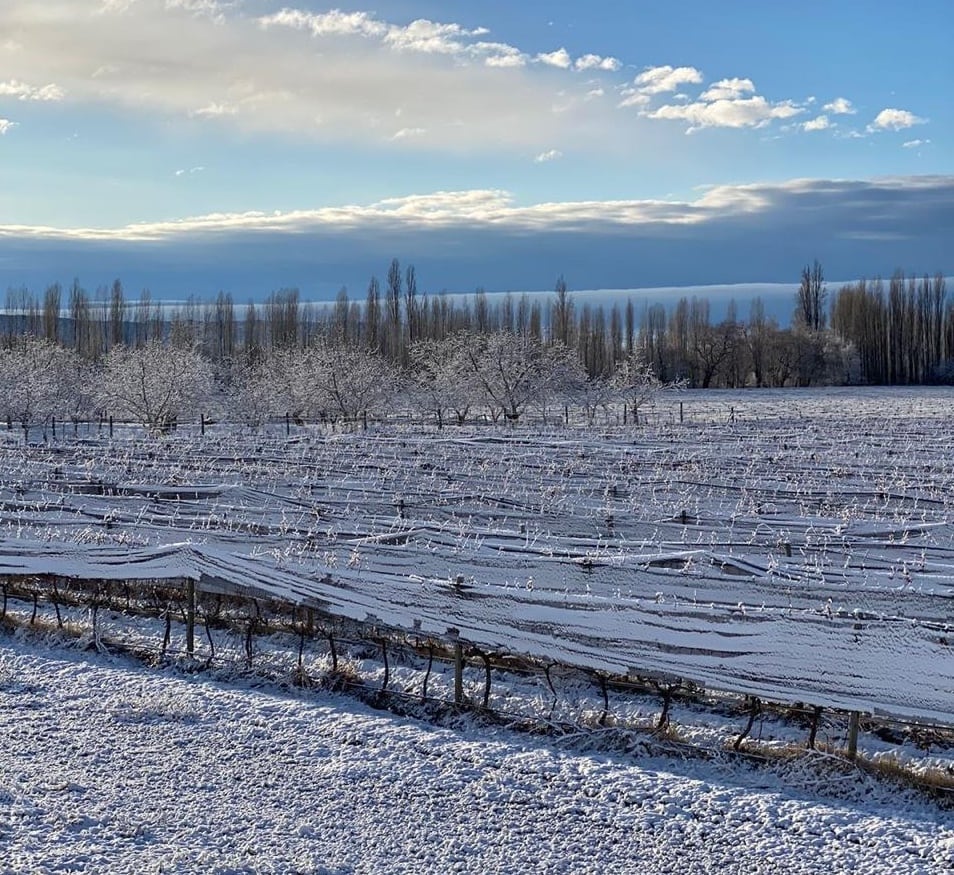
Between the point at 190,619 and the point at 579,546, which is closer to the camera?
the point at 190,619

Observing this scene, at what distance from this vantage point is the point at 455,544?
1024 cm

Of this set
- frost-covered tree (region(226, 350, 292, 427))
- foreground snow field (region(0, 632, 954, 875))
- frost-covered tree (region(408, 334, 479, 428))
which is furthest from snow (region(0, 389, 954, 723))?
frost-covered tree (region(226, 350, 292, 427))

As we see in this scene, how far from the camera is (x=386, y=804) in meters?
5.61

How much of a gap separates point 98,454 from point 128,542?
15859mm

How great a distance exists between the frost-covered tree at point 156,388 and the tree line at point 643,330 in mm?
26749

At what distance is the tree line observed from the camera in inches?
3100

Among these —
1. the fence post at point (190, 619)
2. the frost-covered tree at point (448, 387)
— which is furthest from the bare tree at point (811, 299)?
the fence post at point (190, 619)

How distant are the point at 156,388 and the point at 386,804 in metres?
38.3

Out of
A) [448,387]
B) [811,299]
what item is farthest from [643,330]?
[448,387]

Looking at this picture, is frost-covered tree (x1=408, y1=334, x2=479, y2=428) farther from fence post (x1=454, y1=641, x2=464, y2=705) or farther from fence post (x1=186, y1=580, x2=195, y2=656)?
fence post (x1=454, y1=641, x2=464, y2=705)

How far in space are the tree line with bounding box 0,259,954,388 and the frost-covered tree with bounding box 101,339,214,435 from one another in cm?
2675

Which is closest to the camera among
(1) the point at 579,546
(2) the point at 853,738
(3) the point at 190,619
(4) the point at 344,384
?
(2) the point at 853,738

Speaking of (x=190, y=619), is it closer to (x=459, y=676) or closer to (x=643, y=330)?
(x=459, y=676)

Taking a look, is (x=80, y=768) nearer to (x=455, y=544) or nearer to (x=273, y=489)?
(x=455, y=544)
